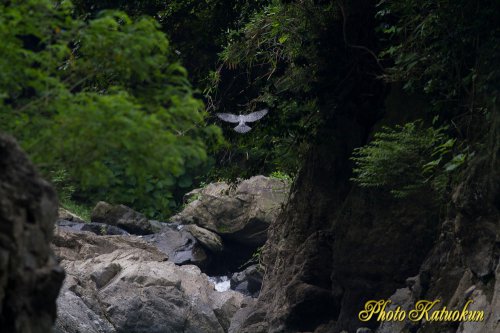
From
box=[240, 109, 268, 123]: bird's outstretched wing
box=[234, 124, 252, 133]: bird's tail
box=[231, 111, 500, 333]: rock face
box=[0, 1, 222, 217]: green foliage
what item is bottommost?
box=[231, 111, 500, 333]: rock face

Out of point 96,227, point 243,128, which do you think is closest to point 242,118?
point 243,128

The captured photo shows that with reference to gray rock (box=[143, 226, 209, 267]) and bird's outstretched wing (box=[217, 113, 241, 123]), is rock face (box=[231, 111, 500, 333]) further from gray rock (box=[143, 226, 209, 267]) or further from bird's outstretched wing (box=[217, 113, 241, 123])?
gray rock (box=[143, 226, 209, 267])

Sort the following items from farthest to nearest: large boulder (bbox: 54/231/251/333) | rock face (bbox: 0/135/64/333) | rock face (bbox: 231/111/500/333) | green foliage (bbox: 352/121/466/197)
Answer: large boulder (bbox: 54/231/251/333), green foliage (bbox: 352/121/466/197), rock face (bbox: 231/111/500/333), rock face (bbox: 0/135/64/333)

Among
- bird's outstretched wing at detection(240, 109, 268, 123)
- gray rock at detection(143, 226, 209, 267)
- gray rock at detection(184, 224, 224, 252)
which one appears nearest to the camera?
bird's outstretched wing at detection(240, 109, 268, 123)

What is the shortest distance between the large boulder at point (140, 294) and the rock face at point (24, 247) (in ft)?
30.3

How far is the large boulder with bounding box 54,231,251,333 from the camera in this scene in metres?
15.8

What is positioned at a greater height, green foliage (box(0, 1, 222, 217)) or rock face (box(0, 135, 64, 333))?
green foliage (box(0, 1, 222, 217))

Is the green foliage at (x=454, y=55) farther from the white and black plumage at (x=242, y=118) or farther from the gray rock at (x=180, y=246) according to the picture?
the gray rock at (x=180, y=246)

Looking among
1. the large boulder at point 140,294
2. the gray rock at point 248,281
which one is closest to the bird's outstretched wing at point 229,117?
the large boulder at point 140,294

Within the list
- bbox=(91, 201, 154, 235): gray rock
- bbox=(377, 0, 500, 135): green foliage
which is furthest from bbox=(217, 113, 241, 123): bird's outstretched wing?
bbox=(91, 201, 154, 235): gray rock

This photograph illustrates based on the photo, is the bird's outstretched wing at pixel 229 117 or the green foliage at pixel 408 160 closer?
the green foliage at pixel 408 160

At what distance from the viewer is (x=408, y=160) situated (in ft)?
40.1

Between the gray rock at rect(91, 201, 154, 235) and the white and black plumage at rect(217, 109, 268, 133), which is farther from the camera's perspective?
the gray rock at rect(91, 201, 154, 235)

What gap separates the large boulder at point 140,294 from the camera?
15828mm
